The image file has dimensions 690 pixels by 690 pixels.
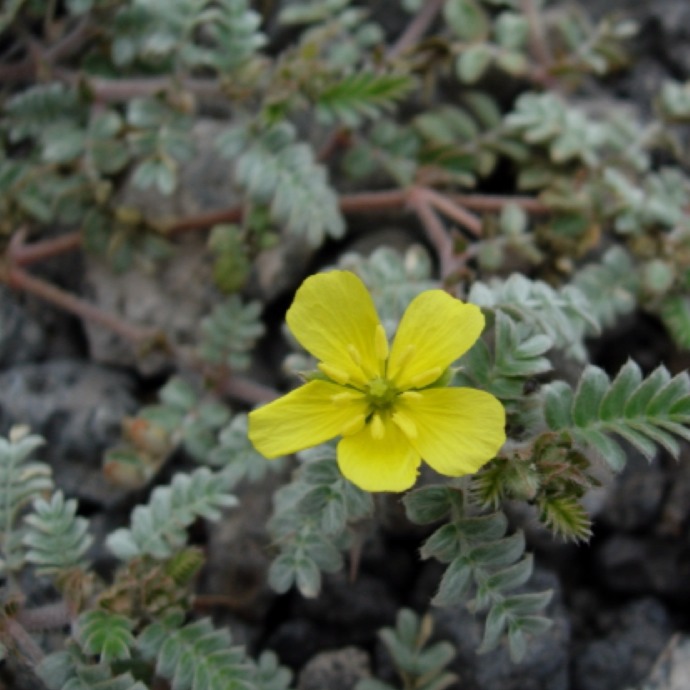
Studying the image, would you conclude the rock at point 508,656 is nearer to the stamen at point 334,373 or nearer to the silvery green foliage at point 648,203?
the stamen at point 334,373

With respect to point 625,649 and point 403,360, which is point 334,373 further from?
point 625,649

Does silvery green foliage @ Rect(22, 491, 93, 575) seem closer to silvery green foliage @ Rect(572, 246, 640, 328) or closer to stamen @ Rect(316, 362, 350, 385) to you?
stamen @ Rect(316, 362, 350, 385)

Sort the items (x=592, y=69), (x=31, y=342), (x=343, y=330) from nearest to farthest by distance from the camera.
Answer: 1. (x=343, y=330)
2. (x=31, y=342)
3. (x=592, y=69)

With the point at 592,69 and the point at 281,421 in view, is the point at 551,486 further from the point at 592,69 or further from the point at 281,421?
the point at 592,69

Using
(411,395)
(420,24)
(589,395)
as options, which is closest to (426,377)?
(411,395)

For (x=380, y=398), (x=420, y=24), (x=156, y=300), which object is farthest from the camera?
(x=420, y=24)

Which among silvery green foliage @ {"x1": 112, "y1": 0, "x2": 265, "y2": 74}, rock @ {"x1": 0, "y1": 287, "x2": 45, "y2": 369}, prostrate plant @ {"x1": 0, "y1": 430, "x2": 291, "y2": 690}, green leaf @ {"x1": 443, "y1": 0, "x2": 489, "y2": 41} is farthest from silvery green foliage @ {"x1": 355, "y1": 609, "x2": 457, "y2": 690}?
green leaf @ {"x1": 443, "y1": 0, "x2": 489, "y2": 41}

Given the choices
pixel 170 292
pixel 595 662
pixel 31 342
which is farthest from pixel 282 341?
pixel 595 662
